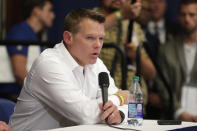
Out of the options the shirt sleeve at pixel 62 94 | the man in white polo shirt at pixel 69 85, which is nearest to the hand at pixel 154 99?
the man in white polo shirt at pixel 69 85

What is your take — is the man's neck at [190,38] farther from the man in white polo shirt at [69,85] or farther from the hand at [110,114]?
the hand at [110,114]

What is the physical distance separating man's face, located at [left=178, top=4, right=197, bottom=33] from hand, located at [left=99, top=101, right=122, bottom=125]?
285cm

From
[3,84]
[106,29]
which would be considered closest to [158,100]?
[106,29]

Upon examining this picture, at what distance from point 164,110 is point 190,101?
288mm

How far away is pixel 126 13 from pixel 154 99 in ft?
4.54

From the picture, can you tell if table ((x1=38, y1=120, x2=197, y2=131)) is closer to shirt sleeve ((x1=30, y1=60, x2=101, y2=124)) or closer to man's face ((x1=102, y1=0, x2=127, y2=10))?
shirt sleeve ((x1=30, y1=60, x2=101, y2=124))

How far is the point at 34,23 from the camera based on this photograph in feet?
15.4

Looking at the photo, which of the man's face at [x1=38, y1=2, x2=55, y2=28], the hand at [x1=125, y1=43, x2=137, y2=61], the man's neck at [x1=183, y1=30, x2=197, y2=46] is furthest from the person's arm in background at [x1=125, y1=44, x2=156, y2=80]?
the man's face at [x1=38, y1=2, x2=55, y2=28]

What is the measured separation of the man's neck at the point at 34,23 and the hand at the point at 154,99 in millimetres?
1373

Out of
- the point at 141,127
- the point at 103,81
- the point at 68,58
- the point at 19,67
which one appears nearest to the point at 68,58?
the point at 68,58

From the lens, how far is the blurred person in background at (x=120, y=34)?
12.8 ft

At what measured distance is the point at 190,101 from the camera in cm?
474

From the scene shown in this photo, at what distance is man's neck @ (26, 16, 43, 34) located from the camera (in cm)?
466

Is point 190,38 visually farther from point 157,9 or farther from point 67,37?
point 67,37
